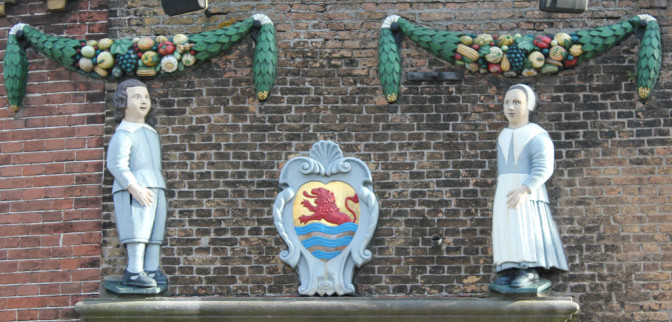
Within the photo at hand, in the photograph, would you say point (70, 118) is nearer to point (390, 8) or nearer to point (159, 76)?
point (159, 76)

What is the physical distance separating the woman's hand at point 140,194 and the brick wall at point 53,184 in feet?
1.31

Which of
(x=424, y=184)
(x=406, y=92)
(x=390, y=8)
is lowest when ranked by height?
(x=424, y=184)

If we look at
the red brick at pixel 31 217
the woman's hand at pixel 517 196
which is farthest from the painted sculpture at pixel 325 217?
the red brick at pixel 31 217

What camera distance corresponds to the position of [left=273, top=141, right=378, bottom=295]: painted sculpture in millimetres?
10828

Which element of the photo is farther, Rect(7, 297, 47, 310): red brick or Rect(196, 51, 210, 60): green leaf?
Rect(196, 51, 210, 60): green leaf

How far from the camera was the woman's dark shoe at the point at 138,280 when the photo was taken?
10789 millimetres

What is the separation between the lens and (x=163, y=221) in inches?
435

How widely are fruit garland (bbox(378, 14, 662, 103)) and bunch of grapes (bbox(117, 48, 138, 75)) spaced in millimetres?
1996

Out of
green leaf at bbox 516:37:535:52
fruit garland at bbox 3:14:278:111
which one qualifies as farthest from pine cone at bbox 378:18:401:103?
green leaf at bbox 516:37:535:52

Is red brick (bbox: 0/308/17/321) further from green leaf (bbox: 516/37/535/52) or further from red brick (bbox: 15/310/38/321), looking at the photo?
green leaf (bbox: 516/37/535/52)

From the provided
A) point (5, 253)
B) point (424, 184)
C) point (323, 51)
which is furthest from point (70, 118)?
point (424, 184)

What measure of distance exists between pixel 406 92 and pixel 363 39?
587 millimetres

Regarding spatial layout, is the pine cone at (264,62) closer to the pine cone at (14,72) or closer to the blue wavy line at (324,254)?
the blue wavy line at (324,254)

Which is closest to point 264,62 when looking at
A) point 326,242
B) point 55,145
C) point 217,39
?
point 217,39
